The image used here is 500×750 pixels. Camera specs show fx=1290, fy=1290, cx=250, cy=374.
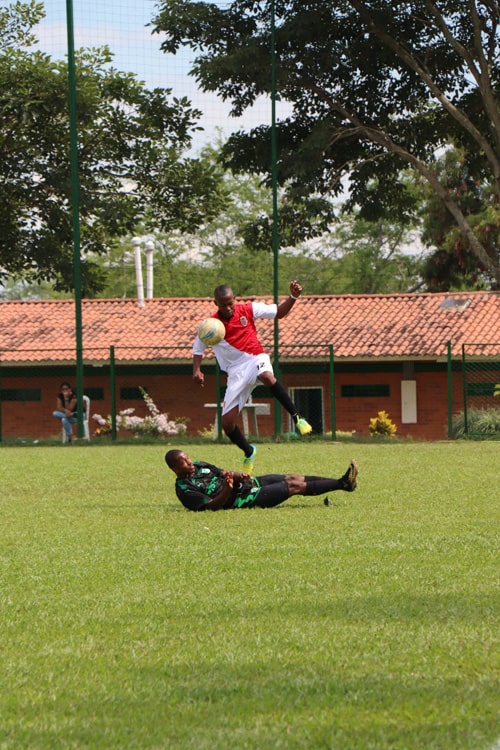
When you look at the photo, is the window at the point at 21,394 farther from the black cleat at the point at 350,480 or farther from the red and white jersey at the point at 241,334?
the black cleat at the point at 350,480

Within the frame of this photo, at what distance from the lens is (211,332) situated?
13297 millimetres

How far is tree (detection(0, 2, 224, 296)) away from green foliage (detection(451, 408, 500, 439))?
10009 mm

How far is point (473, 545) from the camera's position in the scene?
9.05 m

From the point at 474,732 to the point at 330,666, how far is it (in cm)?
108

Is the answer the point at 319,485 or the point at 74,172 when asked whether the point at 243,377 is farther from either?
the point at 74,172

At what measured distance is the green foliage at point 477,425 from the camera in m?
28.1

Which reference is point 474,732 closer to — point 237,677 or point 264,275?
point 237,677

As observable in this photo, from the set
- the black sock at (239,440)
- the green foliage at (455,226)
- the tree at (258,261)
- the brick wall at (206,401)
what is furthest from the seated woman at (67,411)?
the tree at (258,261)

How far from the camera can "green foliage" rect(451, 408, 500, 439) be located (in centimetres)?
2814

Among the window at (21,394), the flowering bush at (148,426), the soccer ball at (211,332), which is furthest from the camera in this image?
the window at (21,394)

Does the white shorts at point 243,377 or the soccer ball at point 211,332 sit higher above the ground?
the soccer ball at point 211,332

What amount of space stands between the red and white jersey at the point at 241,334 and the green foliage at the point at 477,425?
14.7m

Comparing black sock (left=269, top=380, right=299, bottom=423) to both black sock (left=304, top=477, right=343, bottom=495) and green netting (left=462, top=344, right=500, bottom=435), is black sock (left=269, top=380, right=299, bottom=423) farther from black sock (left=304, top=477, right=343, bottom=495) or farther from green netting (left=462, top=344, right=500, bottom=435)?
green netting (left=462, top=344, right=500, bottom=435)

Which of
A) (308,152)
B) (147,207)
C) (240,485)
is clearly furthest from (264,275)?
(240,485)
